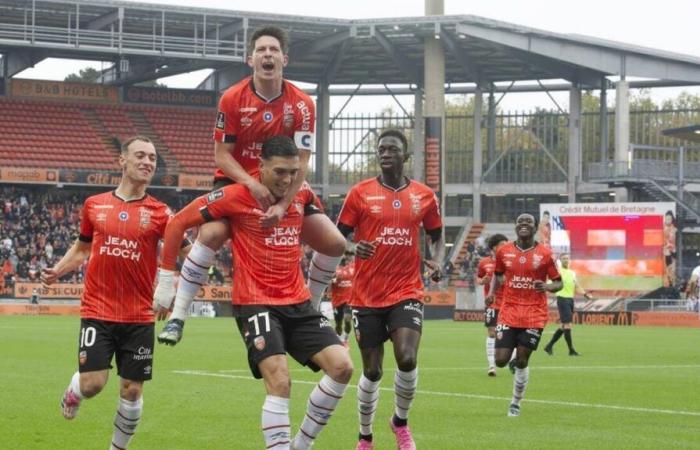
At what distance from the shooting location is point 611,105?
291 feet

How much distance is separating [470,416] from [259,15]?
50355mm

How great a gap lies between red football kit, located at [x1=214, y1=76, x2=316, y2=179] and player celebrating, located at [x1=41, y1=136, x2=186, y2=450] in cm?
107

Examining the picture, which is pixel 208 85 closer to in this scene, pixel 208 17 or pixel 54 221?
pixel 208 17

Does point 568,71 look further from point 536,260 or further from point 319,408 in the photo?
point 319,408

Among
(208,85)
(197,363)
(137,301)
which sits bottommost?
(197,363)

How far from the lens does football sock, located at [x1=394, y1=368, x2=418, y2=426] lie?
12906 millimetres

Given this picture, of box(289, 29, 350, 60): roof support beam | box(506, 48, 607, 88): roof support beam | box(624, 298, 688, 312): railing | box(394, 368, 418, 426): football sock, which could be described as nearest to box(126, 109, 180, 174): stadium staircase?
box(289, 29, 350, 60): roof support beam

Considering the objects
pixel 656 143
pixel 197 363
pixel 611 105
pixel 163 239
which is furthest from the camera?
pixel 611 105

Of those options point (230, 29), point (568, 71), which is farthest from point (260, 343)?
point (568, 71)

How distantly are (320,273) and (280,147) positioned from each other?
157 cm

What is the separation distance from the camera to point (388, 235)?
13.3m

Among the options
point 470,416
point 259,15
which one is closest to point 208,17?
point 259,15

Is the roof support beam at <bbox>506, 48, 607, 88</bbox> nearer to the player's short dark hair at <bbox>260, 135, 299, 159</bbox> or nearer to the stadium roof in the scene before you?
the stadium roof

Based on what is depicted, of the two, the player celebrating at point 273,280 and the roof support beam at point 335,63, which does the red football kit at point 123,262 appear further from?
the roof support beam at point 335,63
